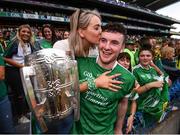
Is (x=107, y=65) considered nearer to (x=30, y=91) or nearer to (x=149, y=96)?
(x=30, y=91)

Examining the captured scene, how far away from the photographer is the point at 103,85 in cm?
156

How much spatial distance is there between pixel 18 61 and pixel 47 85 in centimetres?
280

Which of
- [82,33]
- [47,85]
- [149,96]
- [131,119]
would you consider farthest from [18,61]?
[47,85]

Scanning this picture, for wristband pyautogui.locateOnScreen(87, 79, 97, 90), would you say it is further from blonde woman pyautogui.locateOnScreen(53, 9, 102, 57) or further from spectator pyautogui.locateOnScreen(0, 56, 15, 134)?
spectator pyautogui.locateOnScreen(0, 56, 15, 134)

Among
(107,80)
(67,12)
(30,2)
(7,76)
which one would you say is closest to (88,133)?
(107,80)

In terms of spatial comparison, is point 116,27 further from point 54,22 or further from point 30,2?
point 54,22

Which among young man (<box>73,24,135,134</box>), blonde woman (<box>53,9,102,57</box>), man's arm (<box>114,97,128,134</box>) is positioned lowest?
man's arm (<box>114,97,128,134</box>)

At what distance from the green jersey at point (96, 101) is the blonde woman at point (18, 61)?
7.28 ft

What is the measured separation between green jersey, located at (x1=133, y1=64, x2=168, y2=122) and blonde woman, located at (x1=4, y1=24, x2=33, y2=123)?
1.60 m

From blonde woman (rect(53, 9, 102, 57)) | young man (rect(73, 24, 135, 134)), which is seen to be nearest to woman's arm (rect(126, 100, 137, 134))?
young man (rect(73, 24, 135, 134))

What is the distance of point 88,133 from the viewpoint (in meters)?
1.66

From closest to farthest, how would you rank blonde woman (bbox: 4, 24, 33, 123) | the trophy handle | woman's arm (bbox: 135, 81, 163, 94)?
1. the trophy handle
2. woman's arm (bbox: 135, 81, 163, 94)
3. blonde woman (bbox: 4, 24, 33, 123)

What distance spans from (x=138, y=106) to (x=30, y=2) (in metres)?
11.7

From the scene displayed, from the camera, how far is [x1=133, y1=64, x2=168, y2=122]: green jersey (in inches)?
110
